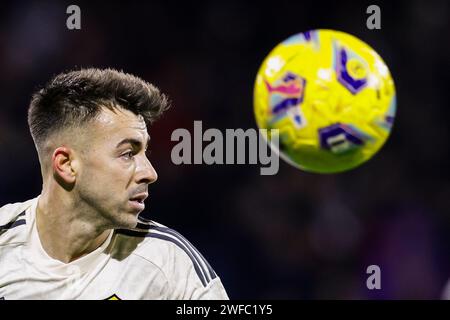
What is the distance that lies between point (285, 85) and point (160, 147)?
8.89 ft

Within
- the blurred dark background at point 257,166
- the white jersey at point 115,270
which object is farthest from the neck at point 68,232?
the blurred dark background at point 257,166

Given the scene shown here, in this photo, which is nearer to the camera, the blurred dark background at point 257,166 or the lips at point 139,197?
the lips at point 139,197

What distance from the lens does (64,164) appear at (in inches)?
150

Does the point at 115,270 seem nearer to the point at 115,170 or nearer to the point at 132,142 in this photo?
the point at 115,170

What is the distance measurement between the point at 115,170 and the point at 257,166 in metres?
3.01

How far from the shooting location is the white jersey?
3740mm

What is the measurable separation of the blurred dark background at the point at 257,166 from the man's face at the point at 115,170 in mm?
2547

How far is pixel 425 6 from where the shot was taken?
7.25 metres

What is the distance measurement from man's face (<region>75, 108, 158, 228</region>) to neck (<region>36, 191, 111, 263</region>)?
0.09 metres

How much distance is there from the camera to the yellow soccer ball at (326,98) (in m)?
3.84

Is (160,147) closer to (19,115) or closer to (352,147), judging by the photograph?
(19,115)

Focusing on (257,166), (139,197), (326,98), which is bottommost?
(257,166)

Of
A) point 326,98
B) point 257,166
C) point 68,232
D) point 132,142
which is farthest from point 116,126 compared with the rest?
point 257,166

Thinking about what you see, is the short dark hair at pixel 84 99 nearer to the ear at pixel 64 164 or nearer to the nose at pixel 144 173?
the ear at pixel 64 164
